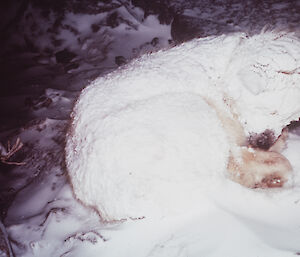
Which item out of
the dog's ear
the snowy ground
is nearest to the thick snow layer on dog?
the dog's ear

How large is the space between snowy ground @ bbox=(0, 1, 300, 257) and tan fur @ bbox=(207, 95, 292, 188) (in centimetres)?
10

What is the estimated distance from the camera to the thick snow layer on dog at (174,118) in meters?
1.71

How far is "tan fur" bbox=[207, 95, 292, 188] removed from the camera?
6.21 ft

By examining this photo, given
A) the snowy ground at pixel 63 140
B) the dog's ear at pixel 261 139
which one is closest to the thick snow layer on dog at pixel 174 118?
the dog's ear at pixel 261 139

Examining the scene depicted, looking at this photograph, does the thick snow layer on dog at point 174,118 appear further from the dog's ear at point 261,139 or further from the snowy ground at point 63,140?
the snowy ground at point 63,140

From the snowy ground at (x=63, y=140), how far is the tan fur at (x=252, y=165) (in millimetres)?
102

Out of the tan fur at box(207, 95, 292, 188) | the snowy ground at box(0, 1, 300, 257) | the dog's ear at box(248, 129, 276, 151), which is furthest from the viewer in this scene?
the dog's ear at box(248, 129, 276, 151)

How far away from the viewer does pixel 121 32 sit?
4.75 metres

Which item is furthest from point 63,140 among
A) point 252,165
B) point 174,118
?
point 252,165

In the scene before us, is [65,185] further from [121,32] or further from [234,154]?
[121,32]

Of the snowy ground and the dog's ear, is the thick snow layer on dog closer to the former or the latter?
the dog's ear

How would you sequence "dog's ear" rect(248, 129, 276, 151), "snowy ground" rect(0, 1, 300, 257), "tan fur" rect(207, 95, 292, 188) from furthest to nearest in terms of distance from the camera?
"dog's ear" rect(248, 129, 276, 151) → "tan fur" rect(207, 95, 292, 188) → "snowy ground" rect(0, 1, 300, 257)

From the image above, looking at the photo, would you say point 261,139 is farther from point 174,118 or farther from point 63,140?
point 63,140

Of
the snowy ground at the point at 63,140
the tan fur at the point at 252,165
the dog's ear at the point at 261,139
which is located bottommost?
the snowy ground at the point at 63,140
